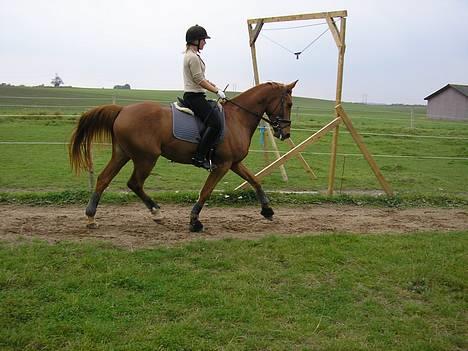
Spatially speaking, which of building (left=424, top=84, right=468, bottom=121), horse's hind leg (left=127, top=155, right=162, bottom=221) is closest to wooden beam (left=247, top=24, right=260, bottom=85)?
horse's hind leg (left=127, top=155, right=162, bottom=221)

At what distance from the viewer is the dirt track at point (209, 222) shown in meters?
6.42

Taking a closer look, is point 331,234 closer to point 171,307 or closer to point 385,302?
point 385,302

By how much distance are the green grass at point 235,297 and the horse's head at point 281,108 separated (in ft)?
6.60

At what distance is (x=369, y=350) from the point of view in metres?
3.74

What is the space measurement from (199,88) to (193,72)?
9.7 inches

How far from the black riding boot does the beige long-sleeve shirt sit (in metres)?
0.60

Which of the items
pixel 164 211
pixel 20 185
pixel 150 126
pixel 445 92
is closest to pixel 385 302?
pixel 150 126

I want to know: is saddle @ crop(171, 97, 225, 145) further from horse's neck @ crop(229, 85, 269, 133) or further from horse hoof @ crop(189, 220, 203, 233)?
horse hoof @ crop(189, 220, 203, 233)

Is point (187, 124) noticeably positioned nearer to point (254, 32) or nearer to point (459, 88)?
point (254, 32)

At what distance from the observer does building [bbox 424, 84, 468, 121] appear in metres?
54.1

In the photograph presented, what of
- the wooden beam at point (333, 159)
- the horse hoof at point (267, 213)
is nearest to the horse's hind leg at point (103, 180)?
the horse hoof at point (267, 213)

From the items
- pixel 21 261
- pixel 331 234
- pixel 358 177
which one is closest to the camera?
pixel 21 261

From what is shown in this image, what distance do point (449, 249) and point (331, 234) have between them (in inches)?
59.9

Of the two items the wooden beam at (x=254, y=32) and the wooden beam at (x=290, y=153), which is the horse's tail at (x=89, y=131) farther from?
the wooden beam at (x=254, y=32)
